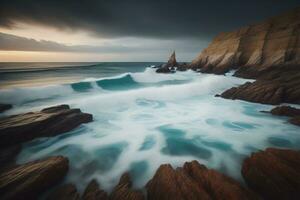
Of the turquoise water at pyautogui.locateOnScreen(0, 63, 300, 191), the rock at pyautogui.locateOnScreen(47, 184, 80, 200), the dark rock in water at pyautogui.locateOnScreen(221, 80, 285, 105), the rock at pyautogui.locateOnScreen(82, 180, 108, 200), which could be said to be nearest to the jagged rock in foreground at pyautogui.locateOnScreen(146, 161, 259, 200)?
the turquoise water at pyautogui.locateOnScreen(0, 63, 300, 191)

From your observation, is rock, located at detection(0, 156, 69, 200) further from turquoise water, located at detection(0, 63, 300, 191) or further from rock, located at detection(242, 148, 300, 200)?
rock, located at detection(242, 148, 300, 200)

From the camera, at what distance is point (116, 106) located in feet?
38.2

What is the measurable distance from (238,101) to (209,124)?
477 centimetres

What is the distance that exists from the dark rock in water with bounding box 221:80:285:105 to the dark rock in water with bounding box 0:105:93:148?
10.8m

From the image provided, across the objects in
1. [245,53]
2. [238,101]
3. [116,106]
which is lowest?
[116,106]

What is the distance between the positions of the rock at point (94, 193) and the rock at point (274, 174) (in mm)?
3182

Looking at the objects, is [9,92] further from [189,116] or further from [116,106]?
[189,116]

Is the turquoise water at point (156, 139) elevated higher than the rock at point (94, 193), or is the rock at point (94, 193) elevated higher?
the rock at point (94, 193)

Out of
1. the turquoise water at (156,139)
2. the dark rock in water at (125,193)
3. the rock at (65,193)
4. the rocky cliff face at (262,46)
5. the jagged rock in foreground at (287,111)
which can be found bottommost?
the turquoise water at (156,139)

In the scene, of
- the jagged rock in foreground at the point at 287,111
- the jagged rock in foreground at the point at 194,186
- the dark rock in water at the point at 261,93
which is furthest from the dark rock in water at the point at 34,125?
the dark rock in water at the point at 261,93

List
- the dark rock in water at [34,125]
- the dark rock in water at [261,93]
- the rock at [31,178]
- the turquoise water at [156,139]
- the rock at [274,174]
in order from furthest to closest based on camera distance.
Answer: the dark rock in water at [261,93]
the dark rock in water at [34,125]
the turquoise water at [156,139]
the rock at [31,178]
the rock at [274,174]

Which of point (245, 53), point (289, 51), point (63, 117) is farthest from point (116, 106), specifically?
point (245, 53)

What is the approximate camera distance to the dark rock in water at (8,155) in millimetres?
4312

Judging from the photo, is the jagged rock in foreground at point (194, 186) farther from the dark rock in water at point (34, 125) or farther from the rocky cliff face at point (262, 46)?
the rocky cliff face at point (262, 46)
